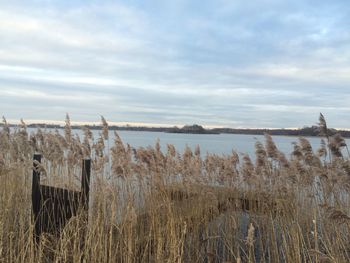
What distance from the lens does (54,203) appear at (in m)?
5.21

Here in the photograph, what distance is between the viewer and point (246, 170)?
7977mm

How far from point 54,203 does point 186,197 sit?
3.07m

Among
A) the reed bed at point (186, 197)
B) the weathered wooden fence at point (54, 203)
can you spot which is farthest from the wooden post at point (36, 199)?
the reed bed at point (186, 197)

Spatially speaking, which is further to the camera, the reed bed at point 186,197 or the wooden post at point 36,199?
the wooden post at point 36,199

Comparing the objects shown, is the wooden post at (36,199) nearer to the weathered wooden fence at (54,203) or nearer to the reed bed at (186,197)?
the weathered wooden fence at (54,203)

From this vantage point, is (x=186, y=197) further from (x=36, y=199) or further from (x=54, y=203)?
(x=36, y=199)

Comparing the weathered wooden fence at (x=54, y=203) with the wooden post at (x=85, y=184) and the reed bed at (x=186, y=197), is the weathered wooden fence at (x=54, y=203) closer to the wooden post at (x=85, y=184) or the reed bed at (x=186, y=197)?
the wooden post at (x=85, y=184)

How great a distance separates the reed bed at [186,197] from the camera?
4.40 metres

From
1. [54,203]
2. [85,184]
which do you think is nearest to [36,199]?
[54,203]

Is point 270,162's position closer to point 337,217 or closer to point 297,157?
point 297,157

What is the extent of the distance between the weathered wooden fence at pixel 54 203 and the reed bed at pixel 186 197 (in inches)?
7.3

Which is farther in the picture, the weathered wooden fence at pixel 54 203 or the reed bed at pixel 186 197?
the weathered wooden fence at pixel 54 203

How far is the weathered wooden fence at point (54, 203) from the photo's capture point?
5059 millimetres

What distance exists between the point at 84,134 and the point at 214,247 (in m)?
2.99
